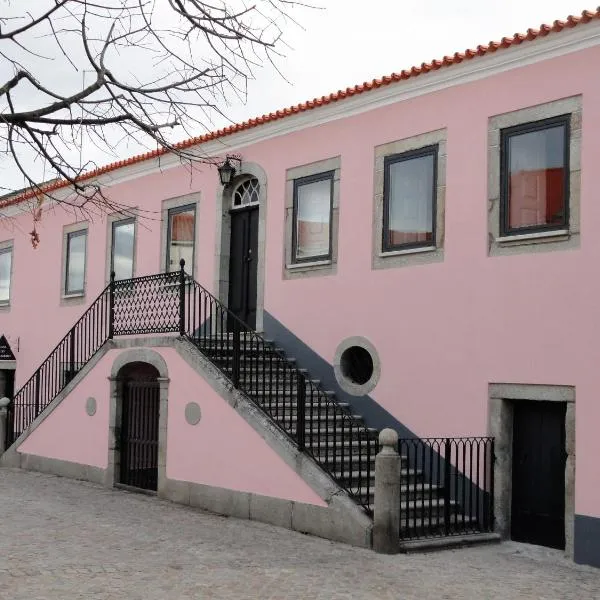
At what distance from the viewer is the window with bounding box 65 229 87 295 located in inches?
662

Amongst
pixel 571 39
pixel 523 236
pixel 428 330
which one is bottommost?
pixel 428 330

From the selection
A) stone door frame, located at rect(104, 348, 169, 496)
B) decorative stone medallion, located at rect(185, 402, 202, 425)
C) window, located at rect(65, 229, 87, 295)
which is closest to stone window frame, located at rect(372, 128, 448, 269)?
decorative stone medallion, located at rect(185, 402, 202, 425)

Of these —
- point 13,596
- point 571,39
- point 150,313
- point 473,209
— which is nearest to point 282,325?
point 150,313

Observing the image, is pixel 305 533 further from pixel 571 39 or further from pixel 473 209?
pixel 571 39

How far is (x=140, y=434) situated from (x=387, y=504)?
5068mm

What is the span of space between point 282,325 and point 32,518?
4103 millimetres

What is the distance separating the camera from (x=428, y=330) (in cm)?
1054

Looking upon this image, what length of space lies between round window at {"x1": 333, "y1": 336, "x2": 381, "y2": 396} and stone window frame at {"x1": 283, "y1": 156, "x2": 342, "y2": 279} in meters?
1.01

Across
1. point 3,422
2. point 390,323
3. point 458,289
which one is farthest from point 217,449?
point 3,422

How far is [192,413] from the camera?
37.8 feet

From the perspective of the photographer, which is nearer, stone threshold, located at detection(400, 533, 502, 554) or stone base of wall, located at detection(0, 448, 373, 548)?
stone threshold, located at detection(400, 533, 502, 554)

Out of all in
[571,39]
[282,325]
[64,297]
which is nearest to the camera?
[571,39]

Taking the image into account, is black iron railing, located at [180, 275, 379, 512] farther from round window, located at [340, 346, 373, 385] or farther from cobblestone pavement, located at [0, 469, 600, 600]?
cobblestone pavement, located at [0, 469, 600, 600]

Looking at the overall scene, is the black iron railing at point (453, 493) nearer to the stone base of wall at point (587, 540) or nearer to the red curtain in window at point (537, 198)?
the stone base of wall at point (587, 540)
